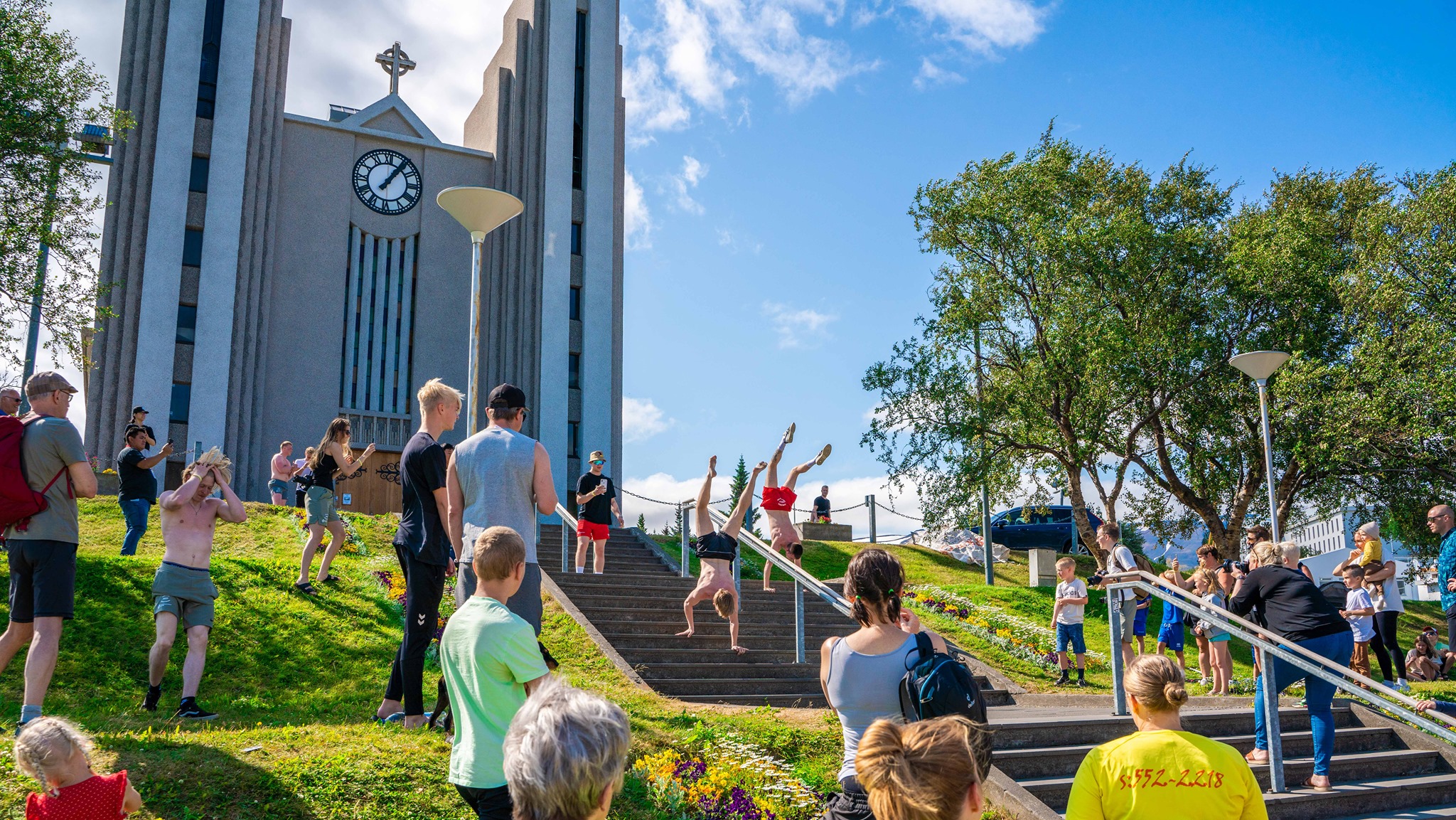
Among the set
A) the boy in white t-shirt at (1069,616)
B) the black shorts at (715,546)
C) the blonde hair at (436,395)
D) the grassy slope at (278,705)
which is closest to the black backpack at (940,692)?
the grassy slope at (278,705)

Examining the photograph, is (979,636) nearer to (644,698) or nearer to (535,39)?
(644,698)

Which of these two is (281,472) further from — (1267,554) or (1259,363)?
(1259,363)

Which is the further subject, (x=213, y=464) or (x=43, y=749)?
(x=213, y=464)

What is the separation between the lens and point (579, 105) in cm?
2872

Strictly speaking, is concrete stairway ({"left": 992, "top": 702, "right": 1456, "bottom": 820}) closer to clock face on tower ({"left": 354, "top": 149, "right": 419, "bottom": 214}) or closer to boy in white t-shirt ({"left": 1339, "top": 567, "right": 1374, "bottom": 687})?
boy in white t-shirt ({"left": 1339, "top": 567, "right": 1374, "bottom": 687})

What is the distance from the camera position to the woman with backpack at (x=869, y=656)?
3783mm

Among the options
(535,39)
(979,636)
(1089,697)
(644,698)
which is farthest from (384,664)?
(535,39)

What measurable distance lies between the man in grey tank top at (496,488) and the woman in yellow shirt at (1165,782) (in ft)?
9.03

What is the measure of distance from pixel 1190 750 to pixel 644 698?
218 inches

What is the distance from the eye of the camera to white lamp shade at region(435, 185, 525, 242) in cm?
1083

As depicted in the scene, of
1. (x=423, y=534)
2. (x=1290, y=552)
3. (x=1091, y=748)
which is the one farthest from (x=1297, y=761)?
(x=423, y=534)

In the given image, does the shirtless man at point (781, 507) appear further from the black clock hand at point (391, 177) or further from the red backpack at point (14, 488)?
the black clock hand at point (391, 177)

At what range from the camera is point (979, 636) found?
559 inches

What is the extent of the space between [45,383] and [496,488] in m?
2.68
